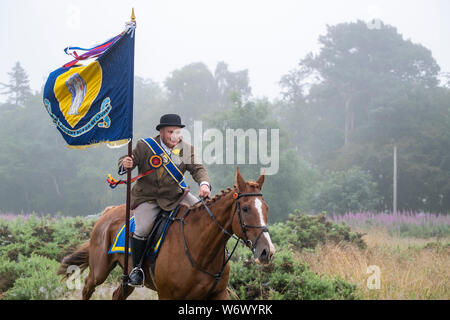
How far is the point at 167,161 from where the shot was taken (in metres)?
5.41

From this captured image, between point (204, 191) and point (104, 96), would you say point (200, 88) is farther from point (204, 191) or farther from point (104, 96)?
point (204, 191)

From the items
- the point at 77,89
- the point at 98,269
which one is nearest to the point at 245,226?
the point at 98,269

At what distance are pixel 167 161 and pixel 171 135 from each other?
0.38 metres

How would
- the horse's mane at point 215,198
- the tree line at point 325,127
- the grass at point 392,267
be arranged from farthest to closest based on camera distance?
the tree line at point 325,127 < the grass at point 392,267 < the horse's mane at point 215,198

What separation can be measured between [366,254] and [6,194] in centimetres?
3868

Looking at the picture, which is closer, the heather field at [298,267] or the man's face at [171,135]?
the man's face at [171,135]

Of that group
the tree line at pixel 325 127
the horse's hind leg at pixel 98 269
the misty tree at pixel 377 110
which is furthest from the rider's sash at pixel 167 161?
the misty tree at pixel 377 110

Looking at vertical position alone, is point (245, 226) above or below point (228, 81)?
below

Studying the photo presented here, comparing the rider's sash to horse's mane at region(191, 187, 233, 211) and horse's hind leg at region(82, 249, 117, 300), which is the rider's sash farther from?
horse's hind leg at region(82, 249, 117, 300)

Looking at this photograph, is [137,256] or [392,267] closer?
[137,256]

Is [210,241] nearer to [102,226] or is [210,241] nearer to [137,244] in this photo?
[137,244]

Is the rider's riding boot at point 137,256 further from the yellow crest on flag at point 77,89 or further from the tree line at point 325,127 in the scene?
the tree line at point 325,127

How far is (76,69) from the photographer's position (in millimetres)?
5484

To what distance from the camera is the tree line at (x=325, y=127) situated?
2883cm
